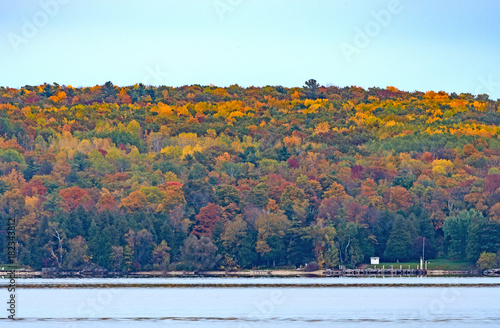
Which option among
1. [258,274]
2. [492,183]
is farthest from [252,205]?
[492,183]

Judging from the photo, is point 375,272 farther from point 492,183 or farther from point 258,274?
point 492,183

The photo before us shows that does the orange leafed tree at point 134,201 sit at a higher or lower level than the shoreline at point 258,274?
higher

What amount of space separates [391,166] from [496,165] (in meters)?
16.0

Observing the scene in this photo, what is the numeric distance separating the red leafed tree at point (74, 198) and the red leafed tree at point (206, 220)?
56.0 ft

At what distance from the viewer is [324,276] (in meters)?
115

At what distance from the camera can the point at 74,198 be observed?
474 feet

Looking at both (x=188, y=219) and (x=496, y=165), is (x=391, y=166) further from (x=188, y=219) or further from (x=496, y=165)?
(x=188, y=219)

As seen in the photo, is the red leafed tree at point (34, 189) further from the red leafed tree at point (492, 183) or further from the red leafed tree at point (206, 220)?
the red leafed tree at point (492, 183)

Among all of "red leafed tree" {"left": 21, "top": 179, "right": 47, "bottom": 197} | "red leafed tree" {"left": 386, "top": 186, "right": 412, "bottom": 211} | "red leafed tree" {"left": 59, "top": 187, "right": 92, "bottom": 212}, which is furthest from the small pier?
"red leafed tree" {"left": 21, "top": 179, "right": 47, "bottom": 197}
